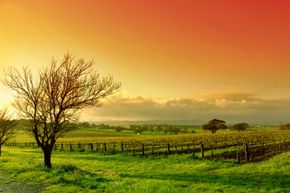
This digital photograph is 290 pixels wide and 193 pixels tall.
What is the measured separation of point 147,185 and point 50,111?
50.1ft

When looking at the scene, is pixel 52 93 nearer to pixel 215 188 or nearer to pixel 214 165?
pixel 214 165

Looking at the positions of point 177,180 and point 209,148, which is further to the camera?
point 209,148

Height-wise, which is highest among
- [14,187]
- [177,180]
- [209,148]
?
[14,187]

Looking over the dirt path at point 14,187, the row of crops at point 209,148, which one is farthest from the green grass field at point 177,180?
the row of crops at point 209,148

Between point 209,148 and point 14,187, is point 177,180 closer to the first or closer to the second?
point 14,187

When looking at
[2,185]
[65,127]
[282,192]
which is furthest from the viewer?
[65,127]

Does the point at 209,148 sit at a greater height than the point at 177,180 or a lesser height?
lesser

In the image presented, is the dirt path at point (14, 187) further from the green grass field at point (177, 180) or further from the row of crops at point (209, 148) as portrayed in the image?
the row of crops at point (209, 148)

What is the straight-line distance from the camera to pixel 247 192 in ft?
65.5

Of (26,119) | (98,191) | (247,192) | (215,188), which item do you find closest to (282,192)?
(247,192)

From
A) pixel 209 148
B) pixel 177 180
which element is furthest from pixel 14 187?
pixel 209 148

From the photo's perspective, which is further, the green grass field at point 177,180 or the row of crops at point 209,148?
the row of crops at point 209,148

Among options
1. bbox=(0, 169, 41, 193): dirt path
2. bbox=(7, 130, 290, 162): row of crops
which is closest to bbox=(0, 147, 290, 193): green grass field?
bbox=(0, 169, 41, 193): dirt path

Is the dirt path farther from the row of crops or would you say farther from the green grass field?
the row of crops
